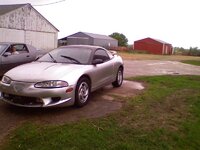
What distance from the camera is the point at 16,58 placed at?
9.79 metres

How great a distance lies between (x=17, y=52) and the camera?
995cm

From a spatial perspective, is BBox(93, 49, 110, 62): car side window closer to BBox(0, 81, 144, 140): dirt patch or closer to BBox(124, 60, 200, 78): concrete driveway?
BBox(0, 81, 144, 140): dirt patch

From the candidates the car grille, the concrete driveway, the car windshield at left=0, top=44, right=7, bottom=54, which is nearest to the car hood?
the car grille

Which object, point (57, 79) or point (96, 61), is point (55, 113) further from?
point (96, 61)

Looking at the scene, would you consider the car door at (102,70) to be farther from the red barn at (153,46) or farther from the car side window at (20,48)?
the red barn at (153,46)

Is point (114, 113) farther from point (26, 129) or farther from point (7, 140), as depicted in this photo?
point (7, 140)

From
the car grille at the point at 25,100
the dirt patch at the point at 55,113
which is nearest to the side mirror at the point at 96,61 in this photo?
the dirt patch at the point at 55,113

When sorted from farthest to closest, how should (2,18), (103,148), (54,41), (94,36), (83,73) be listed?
(94,36) < (54,41) < (2,18) < (83,73) < (103,148)

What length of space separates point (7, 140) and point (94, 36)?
60.6 metres

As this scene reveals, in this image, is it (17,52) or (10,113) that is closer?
(10,113)

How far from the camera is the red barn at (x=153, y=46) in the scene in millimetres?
64938

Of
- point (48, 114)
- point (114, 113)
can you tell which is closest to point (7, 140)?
point (48, 114)

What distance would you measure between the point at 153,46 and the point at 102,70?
199ft

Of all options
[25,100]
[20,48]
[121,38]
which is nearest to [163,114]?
[25,100]
